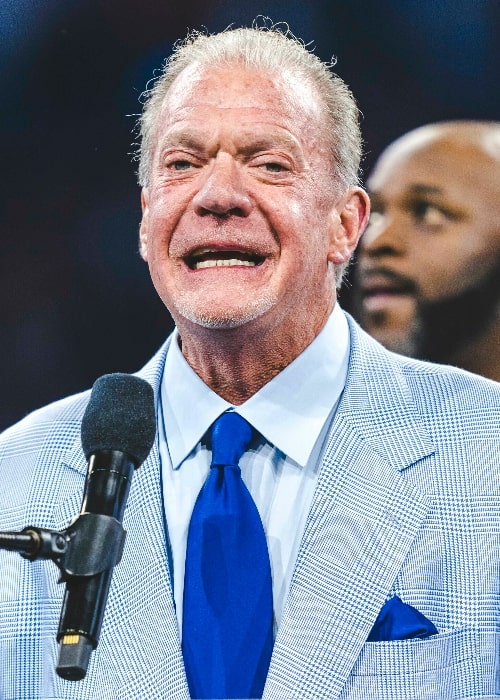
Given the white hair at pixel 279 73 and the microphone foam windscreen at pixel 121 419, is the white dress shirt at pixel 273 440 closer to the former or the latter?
the white hair at pixel 279 73

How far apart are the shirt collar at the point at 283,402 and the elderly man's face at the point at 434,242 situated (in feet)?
0.71

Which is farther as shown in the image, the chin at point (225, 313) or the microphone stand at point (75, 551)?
the chin at point (225, 313)

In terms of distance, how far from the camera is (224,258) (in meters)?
1.85

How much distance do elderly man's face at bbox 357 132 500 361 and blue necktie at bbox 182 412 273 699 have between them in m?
0.58

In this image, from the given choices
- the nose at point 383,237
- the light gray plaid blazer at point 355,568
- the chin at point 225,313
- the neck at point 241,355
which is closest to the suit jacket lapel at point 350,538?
the light gray plaid blazer at point 355,568

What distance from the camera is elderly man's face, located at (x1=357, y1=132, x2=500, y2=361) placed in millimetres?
2082

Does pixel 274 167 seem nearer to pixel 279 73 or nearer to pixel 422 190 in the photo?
pixel 279 73

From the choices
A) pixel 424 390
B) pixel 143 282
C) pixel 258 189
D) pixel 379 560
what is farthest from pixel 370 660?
pixel 143 282

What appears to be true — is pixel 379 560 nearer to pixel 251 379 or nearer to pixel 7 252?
pixel 251 379

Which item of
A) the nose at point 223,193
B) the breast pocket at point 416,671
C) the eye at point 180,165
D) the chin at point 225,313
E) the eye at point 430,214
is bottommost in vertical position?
the breast pocket at point 416,671

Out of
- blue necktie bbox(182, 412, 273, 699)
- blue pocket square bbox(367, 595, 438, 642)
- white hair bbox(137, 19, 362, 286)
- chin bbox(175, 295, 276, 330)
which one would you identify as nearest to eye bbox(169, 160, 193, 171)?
white hair bbox(137, 19, 362, 286)

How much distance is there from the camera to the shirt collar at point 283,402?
1892mm

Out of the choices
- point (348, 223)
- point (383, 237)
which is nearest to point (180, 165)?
point (348, 223)

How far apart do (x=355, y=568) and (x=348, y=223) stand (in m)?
0.77
